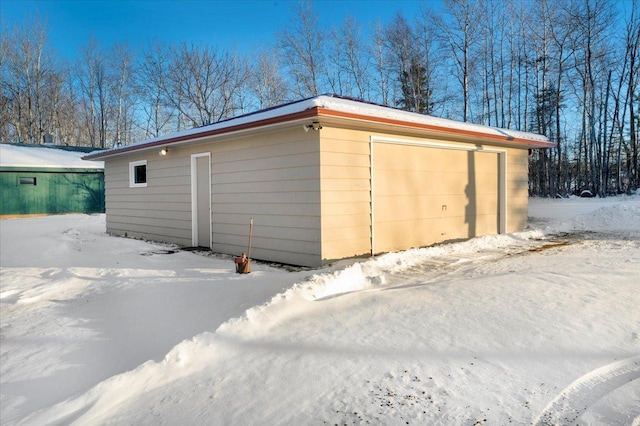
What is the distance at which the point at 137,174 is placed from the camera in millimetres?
10656

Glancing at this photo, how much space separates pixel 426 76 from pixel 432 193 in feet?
56.7

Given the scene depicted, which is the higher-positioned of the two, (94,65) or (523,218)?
(94,65)

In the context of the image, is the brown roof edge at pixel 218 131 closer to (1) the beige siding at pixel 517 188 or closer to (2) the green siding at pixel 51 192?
(1) the beige siding at pixel 517 188

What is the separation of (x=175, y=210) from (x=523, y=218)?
8.21 m

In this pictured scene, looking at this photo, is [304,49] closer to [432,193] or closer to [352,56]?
[352,56]

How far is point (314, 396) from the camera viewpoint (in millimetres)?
2480

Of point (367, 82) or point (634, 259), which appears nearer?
point (634, 259)

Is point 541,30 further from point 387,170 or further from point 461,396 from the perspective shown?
point 461,396

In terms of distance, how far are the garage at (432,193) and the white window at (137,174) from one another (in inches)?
247

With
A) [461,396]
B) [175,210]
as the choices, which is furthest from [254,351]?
[175,210]

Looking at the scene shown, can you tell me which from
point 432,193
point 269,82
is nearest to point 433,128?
point 432,193

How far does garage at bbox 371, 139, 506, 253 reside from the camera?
278 inches

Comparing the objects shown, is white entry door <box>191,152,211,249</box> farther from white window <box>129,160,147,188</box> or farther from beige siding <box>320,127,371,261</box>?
beige siding <box>320,127,371,261</box>

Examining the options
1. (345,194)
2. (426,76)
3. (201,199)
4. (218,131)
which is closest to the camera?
(345,194)
